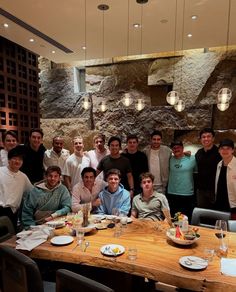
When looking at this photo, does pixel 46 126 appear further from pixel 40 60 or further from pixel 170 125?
pixel 170 125

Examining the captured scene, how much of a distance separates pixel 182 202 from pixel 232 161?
90 centimetres

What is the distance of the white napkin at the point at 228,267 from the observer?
151 cm

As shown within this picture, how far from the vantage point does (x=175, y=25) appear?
12.7ft

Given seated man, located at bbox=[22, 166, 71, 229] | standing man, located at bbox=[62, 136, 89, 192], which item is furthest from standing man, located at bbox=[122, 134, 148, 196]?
seated man, located at bbox=[22, 166, 71, 229]

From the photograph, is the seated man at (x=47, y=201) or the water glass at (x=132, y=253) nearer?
the water glass at (x=132, y=253)

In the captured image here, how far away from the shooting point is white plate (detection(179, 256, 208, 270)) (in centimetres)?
156

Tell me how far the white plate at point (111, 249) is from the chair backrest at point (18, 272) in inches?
18.4

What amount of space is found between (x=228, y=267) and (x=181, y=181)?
5.85 feet

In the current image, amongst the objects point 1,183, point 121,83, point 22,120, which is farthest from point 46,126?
point 1,183

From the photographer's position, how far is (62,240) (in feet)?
6.47

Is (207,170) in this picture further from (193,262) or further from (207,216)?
(193,262)

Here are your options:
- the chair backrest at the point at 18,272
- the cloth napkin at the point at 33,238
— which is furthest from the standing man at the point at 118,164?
the chair backrest at the point at 18,272

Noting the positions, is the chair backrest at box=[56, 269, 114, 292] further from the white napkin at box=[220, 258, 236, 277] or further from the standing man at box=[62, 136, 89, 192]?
the standing man at box=[62, 136, 89, 192]

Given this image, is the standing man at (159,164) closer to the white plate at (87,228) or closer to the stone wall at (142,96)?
the white plate at (87,228)
